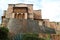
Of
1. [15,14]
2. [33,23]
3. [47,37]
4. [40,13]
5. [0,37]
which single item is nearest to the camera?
[0,37]

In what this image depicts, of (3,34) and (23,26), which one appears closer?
(3,34)

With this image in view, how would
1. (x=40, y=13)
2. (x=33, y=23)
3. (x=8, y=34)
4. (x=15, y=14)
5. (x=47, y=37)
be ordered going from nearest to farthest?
(x=8, y=34), (x=47, y=37), (x=33, y=23), (x=15, y=14), (x=40, y=13)

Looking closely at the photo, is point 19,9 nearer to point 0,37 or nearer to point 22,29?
point 22,29

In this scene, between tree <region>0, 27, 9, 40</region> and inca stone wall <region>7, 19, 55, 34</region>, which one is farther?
inca stone wall <region>7, 19, 55, 34</region>

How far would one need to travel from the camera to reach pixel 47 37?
57.0 ft

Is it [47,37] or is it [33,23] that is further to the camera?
[33,23]

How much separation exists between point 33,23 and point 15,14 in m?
15.0

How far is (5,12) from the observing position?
36.4 m

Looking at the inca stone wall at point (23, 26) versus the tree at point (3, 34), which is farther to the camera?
the inca stone wall at point (23, 26)

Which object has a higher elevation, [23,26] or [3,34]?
[23,26]

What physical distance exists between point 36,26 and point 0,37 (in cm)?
Result: 611

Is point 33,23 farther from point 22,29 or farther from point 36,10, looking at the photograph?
point 36,10

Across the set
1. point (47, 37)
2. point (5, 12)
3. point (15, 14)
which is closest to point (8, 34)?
point (47, 37)

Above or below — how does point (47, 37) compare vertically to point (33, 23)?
below
